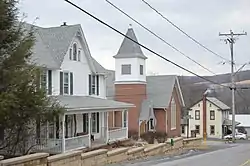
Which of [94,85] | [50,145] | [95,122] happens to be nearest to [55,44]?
[94,85]

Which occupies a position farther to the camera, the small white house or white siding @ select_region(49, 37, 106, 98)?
the small white house

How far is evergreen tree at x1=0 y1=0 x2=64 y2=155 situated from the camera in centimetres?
1688

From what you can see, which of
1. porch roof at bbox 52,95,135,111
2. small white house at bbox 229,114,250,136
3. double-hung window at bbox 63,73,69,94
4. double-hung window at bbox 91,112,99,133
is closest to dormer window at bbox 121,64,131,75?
double-hung window at bbox 91,112,99,133

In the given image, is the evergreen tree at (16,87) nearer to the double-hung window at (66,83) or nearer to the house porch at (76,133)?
the house porch at (76,133)

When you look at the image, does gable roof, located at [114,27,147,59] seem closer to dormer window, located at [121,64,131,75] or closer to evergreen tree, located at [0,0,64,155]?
dormer window, located at [121,64,131,75]

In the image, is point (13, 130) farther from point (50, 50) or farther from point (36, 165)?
point (50, 50)

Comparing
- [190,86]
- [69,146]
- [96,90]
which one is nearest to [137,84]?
[96,90]

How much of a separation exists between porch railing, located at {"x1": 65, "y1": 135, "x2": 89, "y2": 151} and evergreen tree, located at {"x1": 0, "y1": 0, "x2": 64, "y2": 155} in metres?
9.57

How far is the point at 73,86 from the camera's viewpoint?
36875 millimetres

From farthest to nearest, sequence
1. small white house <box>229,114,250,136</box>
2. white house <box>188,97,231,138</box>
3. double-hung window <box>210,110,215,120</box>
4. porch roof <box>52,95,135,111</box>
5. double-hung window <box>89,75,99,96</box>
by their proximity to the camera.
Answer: small white house <box>229,114,250,136</box> < double-hung window <box>210,110,215,120</box> < white house <box>188,97,231,138</box> < double-hung window <box>89,75,99,96</box> < porch roof <box>52,95,135,111</box>

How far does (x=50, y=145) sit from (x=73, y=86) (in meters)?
8.27

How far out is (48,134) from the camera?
30.7 metres

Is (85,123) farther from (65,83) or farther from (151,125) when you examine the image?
(151,125)

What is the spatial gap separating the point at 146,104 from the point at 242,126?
6504cm
